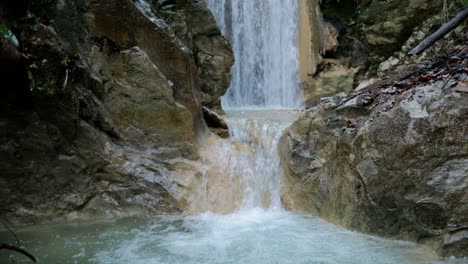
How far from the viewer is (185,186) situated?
6.41m

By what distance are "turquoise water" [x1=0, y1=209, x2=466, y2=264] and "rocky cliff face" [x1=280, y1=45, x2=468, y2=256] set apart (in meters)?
0.23

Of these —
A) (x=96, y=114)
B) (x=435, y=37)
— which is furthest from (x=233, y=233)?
(x=435, y=37)

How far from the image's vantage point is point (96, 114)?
20.2 feet

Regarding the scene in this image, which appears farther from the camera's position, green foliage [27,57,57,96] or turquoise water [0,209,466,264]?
green foliage [27,57,57,96]

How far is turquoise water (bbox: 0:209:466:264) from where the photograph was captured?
14.3 feet

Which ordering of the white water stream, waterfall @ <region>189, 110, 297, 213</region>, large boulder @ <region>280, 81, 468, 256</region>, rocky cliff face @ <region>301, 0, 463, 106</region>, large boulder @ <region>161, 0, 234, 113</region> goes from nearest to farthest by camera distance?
large boulder @ <region>280, 81, 468, 256</region> < the white water stream < waterfall @ <region>189, 110, 297, 213</region> < large boulder @ <region>161, 0, 234, 113</region> < rocky cliff face @ <region>301, 0, 463, 106</region>

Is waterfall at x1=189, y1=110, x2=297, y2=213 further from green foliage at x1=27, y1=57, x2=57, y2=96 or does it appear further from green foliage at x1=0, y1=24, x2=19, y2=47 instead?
green foliage at x1=0, y1=24, x2=19, y2=47

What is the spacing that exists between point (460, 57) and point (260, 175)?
10.9 ft

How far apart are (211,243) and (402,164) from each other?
7.44ft

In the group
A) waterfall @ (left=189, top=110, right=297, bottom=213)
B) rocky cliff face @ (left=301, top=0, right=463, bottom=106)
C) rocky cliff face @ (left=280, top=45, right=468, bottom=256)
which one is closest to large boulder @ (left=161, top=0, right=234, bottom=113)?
waterfall @ (left=189, top=110, right=297, bottom=213)

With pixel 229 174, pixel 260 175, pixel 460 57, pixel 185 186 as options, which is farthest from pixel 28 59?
pixel 460 57

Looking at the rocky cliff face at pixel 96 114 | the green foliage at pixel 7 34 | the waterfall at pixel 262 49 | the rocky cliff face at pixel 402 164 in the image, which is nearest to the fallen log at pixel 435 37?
the rocky cliff face at pixel 402 164

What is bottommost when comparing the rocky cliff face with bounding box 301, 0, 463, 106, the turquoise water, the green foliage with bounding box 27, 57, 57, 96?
the turquoise water

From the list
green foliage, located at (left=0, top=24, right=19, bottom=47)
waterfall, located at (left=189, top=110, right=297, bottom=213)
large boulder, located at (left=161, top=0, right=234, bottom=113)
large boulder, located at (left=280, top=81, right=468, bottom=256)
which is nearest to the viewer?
green foliage, located at (left=0, top=24, right=19, bottom=47)
